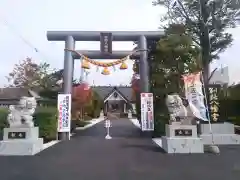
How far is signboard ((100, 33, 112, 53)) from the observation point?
17342mm

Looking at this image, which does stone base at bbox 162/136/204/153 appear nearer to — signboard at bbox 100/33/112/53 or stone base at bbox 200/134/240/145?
stone base at bbox 200/134/240/145

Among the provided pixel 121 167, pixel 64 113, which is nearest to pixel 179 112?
pixel 121 167

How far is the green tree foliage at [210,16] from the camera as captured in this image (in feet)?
63.4

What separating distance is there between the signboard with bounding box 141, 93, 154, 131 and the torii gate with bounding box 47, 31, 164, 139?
1.77 feet

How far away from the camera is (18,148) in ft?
37.3

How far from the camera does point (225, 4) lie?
762 inches

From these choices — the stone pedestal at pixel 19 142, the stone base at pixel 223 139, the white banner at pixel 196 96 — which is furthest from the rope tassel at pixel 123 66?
the stone pedestal at pixel 19 142

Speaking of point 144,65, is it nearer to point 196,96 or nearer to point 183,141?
point 196,96

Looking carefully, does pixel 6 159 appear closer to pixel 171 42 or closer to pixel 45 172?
pixel 45 172

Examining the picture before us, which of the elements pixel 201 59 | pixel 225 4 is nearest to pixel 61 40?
pixel 201 59

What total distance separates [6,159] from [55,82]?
51.9 ft

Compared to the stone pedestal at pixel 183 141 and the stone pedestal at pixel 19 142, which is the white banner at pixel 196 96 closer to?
the stone pedestal at pixel 183 141

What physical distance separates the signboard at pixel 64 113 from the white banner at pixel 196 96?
6945mm

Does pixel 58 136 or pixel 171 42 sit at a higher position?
pixel 171 42
